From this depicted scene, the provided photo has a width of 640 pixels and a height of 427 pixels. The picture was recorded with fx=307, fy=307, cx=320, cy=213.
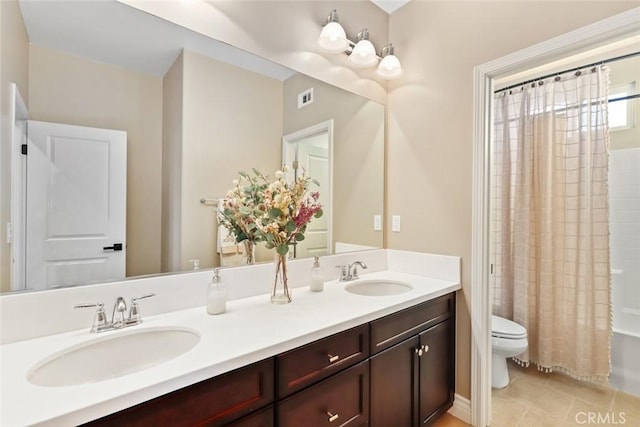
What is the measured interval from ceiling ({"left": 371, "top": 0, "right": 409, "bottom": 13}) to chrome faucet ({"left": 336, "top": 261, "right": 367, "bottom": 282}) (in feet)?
5.97

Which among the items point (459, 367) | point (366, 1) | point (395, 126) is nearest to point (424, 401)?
point (459, 367)

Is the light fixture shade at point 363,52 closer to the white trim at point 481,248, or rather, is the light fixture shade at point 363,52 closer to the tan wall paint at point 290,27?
the tan wall paint at point 290,27

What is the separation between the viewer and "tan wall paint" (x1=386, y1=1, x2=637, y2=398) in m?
1.70

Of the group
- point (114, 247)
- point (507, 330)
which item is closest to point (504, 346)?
point (507, 330)

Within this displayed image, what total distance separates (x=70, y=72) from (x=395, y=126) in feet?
5.99

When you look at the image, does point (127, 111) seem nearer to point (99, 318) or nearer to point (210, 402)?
point (99, 318)

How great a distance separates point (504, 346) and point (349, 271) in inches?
48.6

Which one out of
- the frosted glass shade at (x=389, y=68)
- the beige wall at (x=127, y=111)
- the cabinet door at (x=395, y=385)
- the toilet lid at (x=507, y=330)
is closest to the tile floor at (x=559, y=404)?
the toilet lid at (x=507, y=330)

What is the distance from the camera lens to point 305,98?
1.82m

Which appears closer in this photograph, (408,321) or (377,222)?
(408,321)

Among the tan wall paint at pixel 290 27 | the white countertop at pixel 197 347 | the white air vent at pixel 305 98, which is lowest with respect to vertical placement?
the white countertop at pixel 197 347

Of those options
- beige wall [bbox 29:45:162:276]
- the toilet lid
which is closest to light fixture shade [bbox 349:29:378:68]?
beige wall [bbox 29:45:162:276]

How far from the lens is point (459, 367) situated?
6.13 ft

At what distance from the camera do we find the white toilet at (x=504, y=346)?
2.12 m
